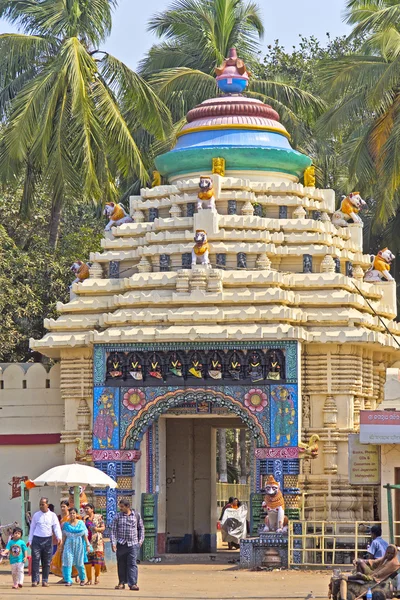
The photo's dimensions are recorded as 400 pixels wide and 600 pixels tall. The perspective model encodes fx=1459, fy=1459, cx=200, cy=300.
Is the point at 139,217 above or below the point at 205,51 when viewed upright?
below

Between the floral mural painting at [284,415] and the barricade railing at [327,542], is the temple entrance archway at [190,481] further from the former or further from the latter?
the barricade railing at [327,542]

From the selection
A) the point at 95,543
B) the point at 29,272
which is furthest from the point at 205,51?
the point at 95,543

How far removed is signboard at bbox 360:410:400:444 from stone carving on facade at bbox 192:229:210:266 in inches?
191

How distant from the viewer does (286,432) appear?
25.7m

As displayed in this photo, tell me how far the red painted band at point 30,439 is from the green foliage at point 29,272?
653 cm

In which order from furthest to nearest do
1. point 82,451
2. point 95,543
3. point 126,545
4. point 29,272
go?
1. point 29,272
2. point 82,451
3. point 95,543
4. point 126,545

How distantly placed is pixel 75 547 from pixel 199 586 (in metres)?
1.99

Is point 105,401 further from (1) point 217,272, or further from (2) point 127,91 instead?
(2) point 127,91

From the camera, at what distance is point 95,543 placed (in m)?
22.9

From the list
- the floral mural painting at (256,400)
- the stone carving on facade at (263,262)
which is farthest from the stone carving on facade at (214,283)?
the floral mural painting at (256,400)

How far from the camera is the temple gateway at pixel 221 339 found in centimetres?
2589

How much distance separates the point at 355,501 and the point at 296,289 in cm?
415

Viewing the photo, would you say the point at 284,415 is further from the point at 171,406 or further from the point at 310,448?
the point at 171,406

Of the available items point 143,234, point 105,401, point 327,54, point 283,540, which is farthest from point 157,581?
point 327,54
